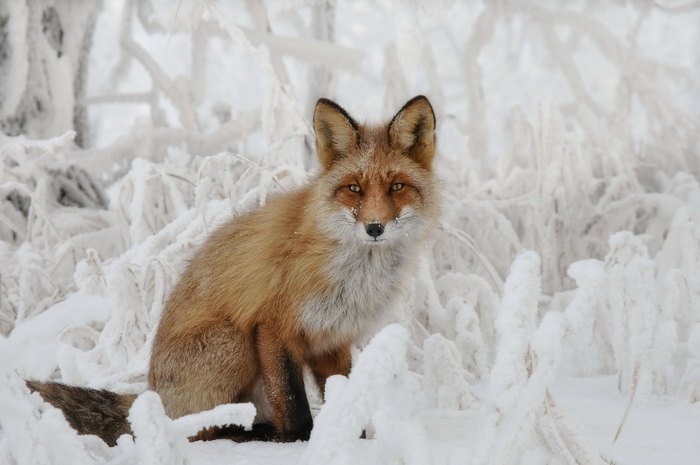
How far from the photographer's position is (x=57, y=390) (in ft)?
10.2

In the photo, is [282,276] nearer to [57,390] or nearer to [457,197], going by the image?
[57,390]

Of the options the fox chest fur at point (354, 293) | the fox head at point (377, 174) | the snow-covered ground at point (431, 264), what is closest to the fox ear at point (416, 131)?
the fox head at point (377, 174)

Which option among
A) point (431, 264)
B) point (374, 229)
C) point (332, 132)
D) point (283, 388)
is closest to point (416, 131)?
point (332, 132)

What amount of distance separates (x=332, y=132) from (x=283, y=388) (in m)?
1.18

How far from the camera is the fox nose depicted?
3225 mm

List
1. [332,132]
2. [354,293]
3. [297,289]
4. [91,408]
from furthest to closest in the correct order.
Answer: [332,132]
[354,293]
[297,289]
[91,408]

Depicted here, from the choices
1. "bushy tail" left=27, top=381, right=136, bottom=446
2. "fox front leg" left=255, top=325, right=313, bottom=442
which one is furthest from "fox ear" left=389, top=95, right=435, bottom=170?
"bushy tail" left=27, top=381, right=136, bottom=446

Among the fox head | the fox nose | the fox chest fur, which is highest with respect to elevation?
the fox head

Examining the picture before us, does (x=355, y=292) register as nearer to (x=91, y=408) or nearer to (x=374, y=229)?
(x=374, y=229)

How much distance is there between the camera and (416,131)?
365 centimetres

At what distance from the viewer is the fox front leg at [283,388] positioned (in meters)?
3.22

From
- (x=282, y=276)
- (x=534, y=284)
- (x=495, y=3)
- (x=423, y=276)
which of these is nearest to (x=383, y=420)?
(x=534, y=284)

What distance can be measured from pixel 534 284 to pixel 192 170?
415 cm

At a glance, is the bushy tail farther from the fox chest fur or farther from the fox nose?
the fox nose
